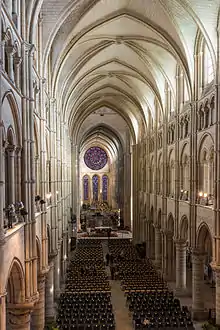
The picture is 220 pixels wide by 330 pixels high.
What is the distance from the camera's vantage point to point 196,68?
2520 centimetres

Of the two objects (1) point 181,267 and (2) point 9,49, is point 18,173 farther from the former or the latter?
(1) point 181,267

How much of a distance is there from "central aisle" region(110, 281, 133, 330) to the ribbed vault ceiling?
16410 mm

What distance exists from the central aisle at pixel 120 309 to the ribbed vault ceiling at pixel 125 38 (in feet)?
53.8

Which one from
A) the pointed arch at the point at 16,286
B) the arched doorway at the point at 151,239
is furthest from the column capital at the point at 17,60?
the arched doorway at the point at 151,239

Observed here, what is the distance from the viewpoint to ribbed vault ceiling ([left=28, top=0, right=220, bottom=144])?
21.3 metres

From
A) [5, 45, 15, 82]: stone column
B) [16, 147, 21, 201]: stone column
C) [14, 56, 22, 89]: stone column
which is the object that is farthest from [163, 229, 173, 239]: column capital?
[5, 45, 15, 82]: stone column

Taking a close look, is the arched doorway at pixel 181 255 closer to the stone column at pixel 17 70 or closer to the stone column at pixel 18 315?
the stone column at pixel 18 315

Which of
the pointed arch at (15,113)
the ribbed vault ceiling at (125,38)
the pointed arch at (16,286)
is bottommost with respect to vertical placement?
the pointed arch at (16,286)

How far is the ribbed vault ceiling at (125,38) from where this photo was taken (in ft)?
69.9

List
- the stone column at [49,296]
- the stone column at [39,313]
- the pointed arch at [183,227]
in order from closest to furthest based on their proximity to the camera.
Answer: the stone column at [39,313] < the stone column at [49,296] < the pointed arch at [183,227]

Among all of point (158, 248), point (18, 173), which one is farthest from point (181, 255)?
point (18, 173)

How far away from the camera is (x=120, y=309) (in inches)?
1075

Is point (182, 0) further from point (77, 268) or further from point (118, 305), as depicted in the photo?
point (77, 268)

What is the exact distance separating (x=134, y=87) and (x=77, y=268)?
21754mm
